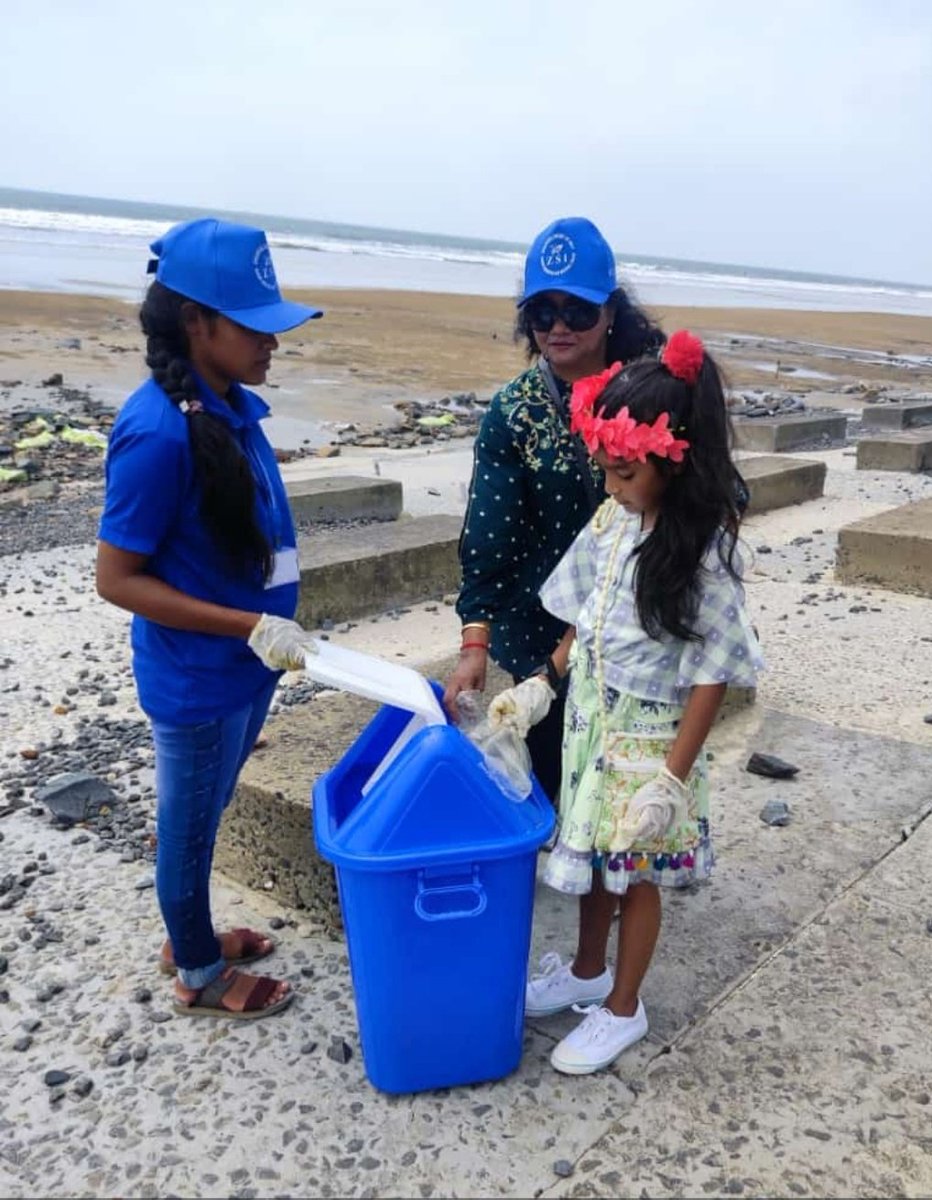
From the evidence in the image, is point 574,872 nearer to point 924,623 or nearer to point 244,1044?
point 244,1044

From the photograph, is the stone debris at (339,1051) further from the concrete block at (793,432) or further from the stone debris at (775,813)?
the concrete block at (793,432)

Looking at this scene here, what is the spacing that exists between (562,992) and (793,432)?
10369 mm

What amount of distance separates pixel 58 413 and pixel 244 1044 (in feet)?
34.2

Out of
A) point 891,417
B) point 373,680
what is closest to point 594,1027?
point 373,680

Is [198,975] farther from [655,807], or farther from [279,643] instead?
[655,807]

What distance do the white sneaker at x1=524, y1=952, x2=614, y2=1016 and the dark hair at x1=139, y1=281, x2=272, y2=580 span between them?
126 cm

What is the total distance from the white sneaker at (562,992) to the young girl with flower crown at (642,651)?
12 cm

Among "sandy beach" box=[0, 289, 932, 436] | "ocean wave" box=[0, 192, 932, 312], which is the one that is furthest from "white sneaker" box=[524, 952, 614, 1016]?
"ocean wave" box=[0, 192, 932, 312]

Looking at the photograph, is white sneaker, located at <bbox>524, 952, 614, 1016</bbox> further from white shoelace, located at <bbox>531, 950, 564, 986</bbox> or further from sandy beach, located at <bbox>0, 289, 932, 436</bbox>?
sandy beach, located at <bbox>0, 289, 932, 436</bbox>

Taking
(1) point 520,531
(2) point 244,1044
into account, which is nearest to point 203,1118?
(2) point 244,1044

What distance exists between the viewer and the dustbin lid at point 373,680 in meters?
2.20

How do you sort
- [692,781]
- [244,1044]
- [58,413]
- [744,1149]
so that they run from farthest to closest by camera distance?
[58,413], [244,1044], [692,781], [744,1149]

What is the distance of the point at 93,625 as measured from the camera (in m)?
5.57

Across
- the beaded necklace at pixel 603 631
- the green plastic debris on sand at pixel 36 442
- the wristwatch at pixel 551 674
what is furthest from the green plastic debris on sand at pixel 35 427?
the beaded necklace at pixel 603 631
